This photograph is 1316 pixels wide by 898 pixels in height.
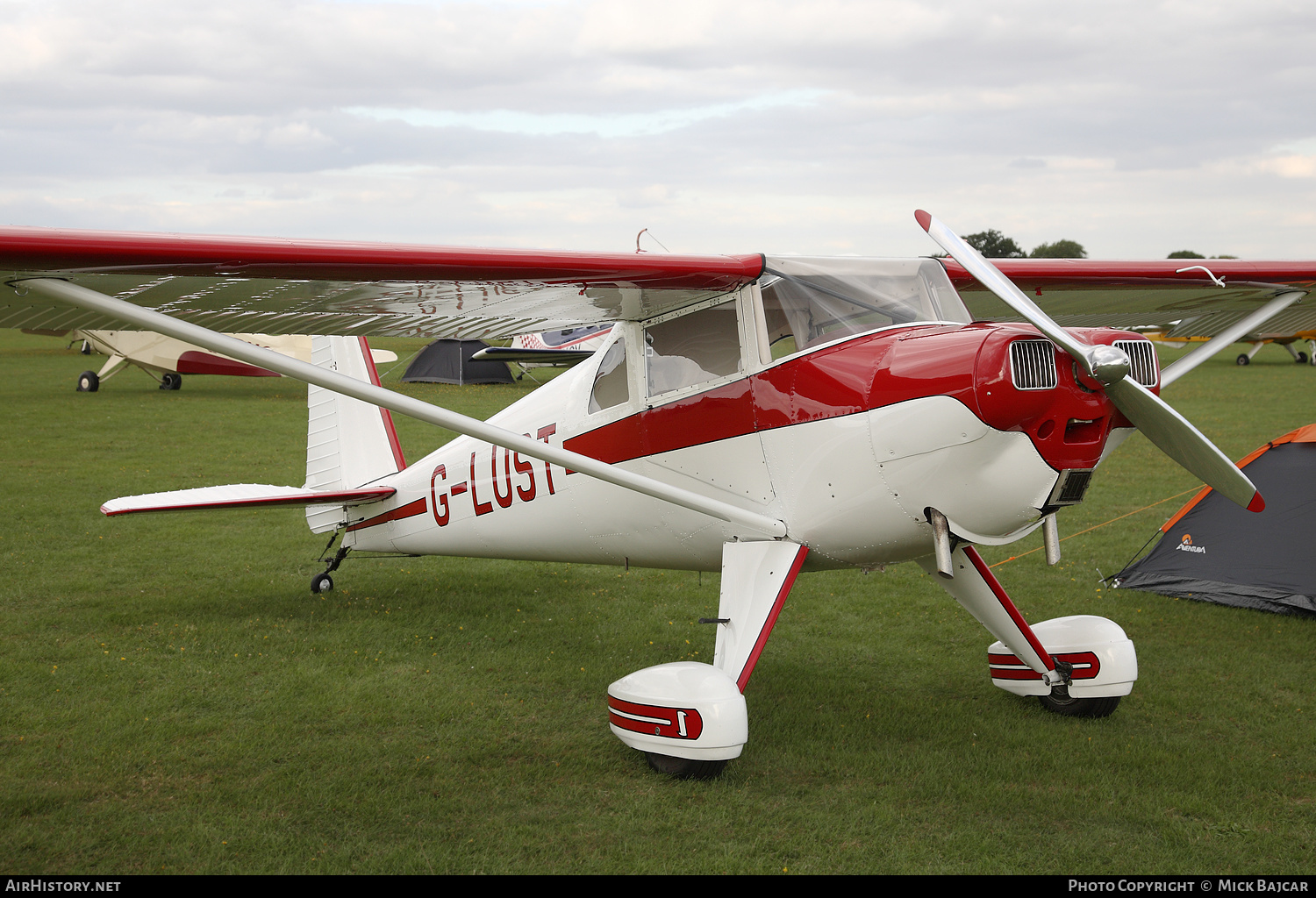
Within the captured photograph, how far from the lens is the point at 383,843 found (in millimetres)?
3826

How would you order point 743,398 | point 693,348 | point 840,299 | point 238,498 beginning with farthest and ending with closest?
1. point 238,498
2. point 693,348
3. point 743,398
4. point 840,299

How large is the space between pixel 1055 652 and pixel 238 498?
16.5 ft

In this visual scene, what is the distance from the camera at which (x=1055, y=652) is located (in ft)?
17.4

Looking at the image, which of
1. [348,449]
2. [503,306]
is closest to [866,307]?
[503,306]

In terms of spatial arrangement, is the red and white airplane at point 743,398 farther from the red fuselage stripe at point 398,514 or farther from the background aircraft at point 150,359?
the background aircraft at point 150,359

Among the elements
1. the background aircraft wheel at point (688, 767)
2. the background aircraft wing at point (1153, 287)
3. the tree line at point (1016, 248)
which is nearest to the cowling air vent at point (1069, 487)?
the background aircraft wing at point (1153, 287)

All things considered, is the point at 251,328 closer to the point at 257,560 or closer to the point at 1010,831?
the point at 257,560

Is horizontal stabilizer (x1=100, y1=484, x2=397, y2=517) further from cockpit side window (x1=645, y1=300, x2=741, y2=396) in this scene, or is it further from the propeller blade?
the propeller blade

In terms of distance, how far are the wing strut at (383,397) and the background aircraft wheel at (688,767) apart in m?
1.07

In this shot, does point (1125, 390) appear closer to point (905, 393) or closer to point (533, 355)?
point (905, 393)

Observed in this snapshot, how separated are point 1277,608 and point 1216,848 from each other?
3.88m

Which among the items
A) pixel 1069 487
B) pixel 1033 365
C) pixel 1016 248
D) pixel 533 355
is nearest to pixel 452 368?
pixel 533 355

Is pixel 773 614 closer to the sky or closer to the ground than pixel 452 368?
closer to the sky

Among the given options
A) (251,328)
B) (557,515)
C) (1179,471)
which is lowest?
(1179,471)
